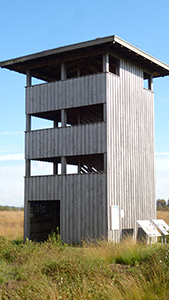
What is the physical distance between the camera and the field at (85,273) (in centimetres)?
977

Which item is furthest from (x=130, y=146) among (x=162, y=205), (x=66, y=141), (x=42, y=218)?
(x=162, y=205)

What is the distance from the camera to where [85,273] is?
1210cm

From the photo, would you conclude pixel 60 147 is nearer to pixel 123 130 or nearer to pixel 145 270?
pixel 123 130

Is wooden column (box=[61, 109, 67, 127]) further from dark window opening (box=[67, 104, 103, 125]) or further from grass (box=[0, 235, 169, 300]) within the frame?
grass (box=[0, 235, 169, 300])

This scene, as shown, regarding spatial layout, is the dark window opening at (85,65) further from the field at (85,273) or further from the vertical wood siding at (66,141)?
the field at (85,273)

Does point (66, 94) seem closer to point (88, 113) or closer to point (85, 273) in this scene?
point (88, 113)

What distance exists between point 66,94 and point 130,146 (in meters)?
4.51

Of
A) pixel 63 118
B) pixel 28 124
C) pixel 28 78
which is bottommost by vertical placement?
pixel 28 124

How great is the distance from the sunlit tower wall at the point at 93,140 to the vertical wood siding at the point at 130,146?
2.0 inches

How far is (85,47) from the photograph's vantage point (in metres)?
22.0

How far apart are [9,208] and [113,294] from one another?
72391 millimetres

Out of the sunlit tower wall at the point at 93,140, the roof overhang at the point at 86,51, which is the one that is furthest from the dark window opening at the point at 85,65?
the roof overhang at the point at 86,51

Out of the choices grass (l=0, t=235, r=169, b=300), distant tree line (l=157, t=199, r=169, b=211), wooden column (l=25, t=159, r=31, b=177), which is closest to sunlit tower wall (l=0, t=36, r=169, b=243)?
wooden column (l=25, t=159, r=31, b=177)

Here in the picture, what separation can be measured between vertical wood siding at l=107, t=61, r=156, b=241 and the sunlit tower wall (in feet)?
0.17
